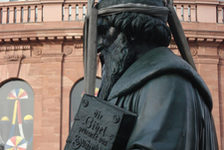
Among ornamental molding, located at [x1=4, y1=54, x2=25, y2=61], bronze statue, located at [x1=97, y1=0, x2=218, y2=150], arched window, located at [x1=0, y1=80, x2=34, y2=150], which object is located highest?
bronze statue, located at [x1=97, y1=0, x2=218, y2=150]

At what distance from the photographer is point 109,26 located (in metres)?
2.29

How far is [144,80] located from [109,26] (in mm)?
369

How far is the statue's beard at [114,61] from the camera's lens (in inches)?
88.7

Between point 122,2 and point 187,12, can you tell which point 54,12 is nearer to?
point 187,12

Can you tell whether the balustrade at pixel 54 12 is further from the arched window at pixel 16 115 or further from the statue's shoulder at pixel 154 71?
the statue's shoulder at pixel 154 71

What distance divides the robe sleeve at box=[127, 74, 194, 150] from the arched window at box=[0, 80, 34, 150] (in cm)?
2130

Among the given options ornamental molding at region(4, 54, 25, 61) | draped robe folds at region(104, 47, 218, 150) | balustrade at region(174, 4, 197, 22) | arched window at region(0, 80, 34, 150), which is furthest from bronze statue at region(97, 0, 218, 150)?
balustrade at region(174, 4, 197, 22)

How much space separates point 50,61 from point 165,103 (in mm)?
22195

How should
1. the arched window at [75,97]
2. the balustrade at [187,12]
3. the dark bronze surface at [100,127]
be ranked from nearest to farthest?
the dark bronze surface at [100,127] < the arched window at [75,97] < the balustrade at [187,12]

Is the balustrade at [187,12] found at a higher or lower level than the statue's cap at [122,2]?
lower

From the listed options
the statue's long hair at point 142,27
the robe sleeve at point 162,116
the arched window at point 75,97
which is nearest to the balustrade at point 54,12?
the arched window at point 75,97

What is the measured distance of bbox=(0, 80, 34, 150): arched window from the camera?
75.0 ft

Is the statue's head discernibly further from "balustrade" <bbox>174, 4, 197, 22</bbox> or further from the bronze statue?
"balustrade" <bbox>174, 4, 197, 22</bbox>

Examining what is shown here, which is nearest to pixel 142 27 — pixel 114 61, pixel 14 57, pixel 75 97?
pixel 114 61
